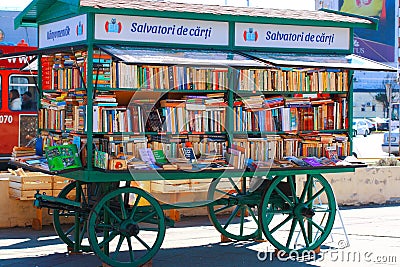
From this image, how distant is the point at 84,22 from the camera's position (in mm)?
8844

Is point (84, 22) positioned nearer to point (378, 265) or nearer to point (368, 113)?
point (378, 265)

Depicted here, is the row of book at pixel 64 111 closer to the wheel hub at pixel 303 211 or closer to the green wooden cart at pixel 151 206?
the green wooden cart at pixel 151 206

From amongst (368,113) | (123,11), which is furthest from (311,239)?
(368,113)

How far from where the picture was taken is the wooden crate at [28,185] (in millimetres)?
11328

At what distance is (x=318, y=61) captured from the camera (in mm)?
9719

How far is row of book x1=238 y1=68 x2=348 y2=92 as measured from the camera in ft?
31.9

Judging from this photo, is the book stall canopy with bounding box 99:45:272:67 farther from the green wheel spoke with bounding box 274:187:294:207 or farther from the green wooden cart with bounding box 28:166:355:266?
the green wheel spoke with bounding box 274:187:294:207

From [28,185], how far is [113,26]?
3.56m

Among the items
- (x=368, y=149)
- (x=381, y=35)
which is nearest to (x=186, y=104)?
(x=368, y=149)

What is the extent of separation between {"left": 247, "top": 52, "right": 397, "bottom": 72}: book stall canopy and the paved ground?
7.97 ft

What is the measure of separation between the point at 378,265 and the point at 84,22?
180 inches

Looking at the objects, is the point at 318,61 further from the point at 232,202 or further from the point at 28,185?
the point at 28,185

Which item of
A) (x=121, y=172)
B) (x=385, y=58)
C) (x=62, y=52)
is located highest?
(x=385, y=58)

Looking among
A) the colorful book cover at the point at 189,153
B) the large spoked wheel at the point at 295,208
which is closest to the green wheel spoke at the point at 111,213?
the colorful book cover at the point at 189,153
